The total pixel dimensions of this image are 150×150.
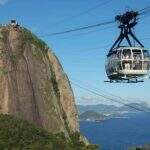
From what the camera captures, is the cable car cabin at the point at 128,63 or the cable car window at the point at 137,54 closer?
the cable car cabin at the point at 128,63

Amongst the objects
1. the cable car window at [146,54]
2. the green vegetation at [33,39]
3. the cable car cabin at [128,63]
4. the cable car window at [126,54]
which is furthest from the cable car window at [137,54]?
the green vegetation at [33,39]

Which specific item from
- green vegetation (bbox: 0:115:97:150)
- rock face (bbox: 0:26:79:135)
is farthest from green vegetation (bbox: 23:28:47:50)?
green vegetation (bbox: 0:115:97:150)

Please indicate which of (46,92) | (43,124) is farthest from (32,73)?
(43,124)

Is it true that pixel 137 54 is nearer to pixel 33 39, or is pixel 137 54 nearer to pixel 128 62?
pixel 128 62

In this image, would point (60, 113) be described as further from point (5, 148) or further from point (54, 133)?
point (5, 148)

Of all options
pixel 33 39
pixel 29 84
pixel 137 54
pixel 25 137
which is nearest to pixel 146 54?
pixel 137 54

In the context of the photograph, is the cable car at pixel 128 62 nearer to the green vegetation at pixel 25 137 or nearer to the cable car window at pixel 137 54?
the cable car window at pixel 137 54
